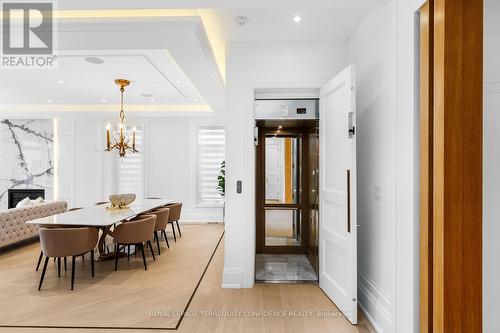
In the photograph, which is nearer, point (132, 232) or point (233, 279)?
point (233, 279)

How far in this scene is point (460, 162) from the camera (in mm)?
1495

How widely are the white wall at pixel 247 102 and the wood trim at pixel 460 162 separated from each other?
160cm

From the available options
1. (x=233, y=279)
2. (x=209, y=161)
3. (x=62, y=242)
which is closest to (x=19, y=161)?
(x=209, y=161)

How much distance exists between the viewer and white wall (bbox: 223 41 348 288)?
3049 mm

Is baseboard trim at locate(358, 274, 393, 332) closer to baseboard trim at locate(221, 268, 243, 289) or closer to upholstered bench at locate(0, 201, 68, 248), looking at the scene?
baseboard trim at locate(221, 268, 243, 289)

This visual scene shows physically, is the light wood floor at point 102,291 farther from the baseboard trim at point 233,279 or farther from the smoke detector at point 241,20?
the smoke detector at point 241,20

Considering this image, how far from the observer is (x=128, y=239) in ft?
11.7

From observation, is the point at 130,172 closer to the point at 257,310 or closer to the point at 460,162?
the point at 257,310

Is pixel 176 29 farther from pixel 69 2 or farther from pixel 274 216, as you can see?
pixel 274 216

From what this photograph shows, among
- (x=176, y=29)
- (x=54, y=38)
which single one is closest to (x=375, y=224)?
(x=176, y=29)

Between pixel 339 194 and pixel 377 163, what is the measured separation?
17.0 inches

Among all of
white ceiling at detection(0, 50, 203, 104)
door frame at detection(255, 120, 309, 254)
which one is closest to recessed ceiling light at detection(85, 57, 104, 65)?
white ceiling at detection(0, 50, 203, 104)

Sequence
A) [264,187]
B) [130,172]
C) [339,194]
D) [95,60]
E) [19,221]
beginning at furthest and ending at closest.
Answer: [130,172]
[19,221]
[264,187]
[95,60]
[339,194]

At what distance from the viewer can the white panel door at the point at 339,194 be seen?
2344mm
